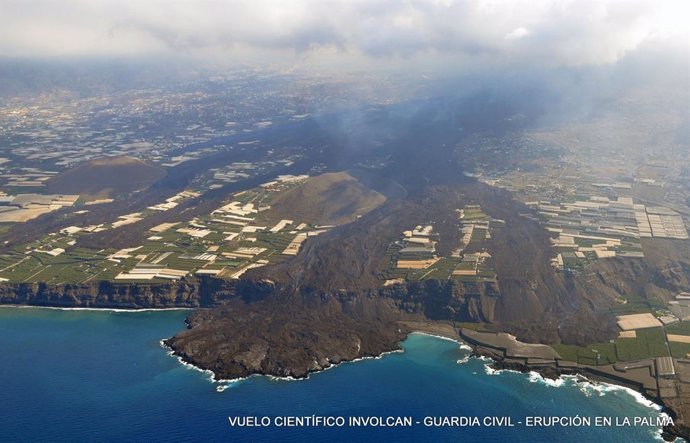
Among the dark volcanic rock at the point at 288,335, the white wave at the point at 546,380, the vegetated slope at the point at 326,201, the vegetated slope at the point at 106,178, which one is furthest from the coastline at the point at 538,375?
the vegetated slope at the point at 106,178

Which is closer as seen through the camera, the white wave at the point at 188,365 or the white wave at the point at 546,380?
the white wave at the point at 546,380

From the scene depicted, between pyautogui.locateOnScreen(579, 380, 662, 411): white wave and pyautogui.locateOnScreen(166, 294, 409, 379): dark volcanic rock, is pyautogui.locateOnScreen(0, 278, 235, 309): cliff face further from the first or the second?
pyautogui.locateOnScreen(579, 380, 662, 411): white wave

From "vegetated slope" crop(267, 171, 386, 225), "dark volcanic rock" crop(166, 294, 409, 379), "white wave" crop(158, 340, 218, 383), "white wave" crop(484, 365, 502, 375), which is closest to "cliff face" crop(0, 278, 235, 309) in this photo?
"dark volcanic rock" crop(166, 294, 409, 379)

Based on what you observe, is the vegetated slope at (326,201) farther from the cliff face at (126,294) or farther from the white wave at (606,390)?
the white wave at (606,390)

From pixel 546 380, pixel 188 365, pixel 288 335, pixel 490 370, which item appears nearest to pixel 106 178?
pixel 188 365

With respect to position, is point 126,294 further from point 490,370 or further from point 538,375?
point 538,375

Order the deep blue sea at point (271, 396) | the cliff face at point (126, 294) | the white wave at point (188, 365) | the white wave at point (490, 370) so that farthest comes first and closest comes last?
the cliff face at point (126, 294), the white wave at point (188, 365), the white wave at point (490, 370), the deep blue sea at point (271, 396)

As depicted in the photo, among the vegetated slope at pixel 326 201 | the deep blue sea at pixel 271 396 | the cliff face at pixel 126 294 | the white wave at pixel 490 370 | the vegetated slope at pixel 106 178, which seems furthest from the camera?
the vegetated slope at pixel 106 178
